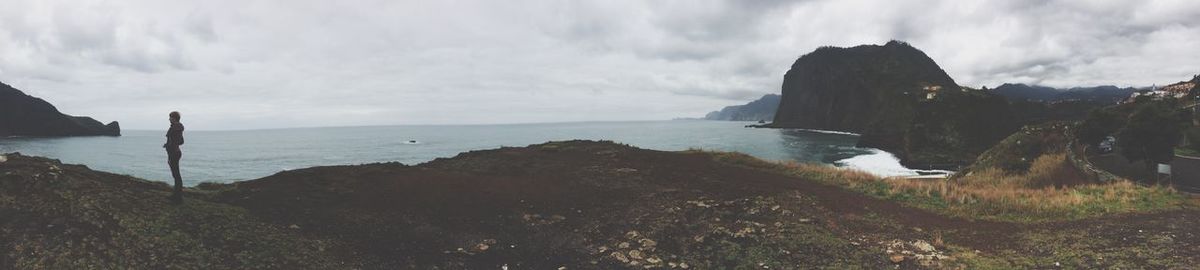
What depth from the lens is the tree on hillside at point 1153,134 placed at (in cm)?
3181

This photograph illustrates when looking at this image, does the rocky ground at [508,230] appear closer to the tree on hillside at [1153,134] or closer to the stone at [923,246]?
the stone at [923,246]

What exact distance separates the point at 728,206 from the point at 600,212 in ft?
12.1

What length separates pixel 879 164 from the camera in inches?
2916

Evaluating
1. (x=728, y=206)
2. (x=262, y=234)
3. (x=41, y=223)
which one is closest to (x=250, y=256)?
(x=262, y=234)

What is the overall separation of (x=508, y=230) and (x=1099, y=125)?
53573 mm

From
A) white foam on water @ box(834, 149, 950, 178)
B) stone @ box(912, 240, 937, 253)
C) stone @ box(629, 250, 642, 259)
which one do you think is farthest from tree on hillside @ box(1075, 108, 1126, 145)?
stone @ box(629, 250, 642, 259)

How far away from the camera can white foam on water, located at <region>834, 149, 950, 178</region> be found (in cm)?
6515

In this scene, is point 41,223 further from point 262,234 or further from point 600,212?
point 600,212

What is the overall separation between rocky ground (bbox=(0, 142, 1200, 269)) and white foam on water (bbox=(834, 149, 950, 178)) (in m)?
54.0

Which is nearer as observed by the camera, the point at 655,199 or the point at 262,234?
the point at 262,234

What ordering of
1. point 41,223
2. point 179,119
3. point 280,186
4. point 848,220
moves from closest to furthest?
point 41,223 < point 179,119 < point 848,220 < point 280,186

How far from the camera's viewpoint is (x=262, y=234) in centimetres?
1122

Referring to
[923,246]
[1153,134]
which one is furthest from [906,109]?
[923,246]

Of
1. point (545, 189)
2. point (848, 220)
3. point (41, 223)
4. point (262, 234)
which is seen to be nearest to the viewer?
point (41, 223)
